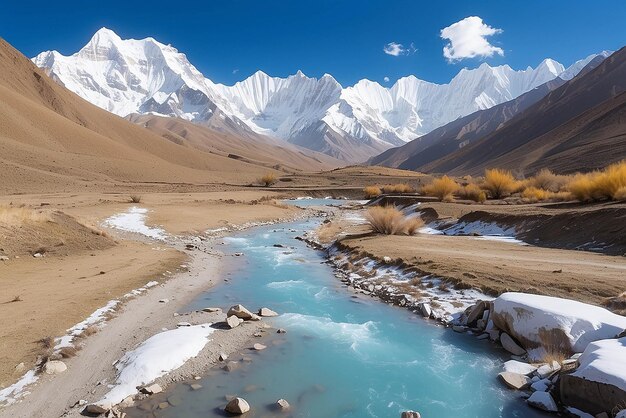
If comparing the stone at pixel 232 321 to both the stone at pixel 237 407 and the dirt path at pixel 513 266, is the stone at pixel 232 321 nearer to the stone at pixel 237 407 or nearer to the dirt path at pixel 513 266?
the stone at pixel 237 407

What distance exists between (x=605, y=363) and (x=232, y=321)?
8608 mm

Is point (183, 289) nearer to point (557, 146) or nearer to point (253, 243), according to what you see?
point (253, 243)

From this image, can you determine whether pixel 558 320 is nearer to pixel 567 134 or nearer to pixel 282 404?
pixel 282 404

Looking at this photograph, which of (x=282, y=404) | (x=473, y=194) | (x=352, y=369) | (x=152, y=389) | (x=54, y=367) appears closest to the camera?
(x=282, y=404)

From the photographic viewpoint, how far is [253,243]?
95.5 feet

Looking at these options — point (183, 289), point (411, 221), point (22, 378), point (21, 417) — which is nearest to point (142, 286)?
point (183, 289)

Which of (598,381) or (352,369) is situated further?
(352,369)

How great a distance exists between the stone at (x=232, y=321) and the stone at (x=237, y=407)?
406 centimetres

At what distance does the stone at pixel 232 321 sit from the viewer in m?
12.0

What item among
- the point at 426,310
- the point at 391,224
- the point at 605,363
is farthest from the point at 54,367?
the point at 391,224

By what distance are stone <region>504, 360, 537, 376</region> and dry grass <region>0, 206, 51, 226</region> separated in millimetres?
20081

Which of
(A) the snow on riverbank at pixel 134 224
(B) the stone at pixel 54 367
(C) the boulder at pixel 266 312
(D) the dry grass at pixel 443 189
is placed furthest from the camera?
(D) the dry grass at pixel 443 189

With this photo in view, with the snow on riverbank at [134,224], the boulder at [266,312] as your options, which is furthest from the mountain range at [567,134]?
the boulder at [266,312]

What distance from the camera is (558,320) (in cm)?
1012
